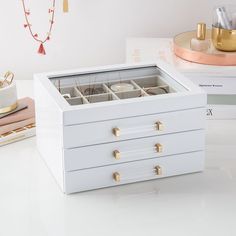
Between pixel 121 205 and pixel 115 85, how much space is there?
0.24m

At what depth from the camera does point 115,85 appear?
4.09ft

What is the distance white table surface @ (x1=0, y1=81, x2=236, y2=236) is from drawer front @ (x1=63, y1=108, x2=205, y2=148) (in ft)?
0.30

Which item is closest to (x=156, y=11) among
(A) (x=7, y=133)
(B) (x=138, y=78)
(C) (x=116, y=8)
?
(C) (x=116, y=8)

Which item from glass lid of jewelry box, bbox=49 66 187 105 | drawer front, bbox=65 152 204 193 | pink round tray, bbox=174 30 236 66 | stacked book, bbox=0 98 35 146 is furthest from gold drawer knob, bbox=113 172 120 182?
pink round tray, bbox=174 30 236 66

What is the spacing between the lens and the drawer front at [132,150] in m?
1.13

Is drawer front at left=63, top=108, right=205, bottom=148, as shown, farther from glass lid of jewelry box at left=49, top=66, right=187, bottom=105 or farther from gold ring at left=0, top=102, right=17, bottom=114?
gold ring at left=0, top=102, right=17, bottom=114

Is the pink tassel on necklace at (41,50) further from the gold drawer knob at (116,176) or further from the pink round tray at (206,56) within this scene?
the gold drawer knob at (116,176)

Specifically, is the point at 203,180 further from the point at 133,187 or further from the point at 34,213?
the point at 34,213

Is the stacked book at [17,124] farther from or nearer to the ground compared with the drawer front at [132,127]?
nearer to the ground

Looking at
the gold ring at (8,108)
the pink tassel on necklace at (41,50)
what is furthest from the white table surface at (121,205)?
the pink tassel on necklace at (41,50)

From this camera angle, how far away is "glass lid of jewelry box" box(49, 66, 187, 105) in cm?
120

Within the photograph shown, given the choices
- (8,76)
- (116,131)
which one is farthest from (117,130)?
(8,76)

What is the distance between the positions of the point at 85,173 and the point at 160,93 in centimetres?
21

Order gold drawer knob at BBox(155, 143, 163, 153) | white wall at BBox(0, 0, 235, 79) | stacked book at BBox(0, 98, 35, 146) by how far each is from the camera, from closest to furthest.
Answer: gold drawer knob at BBox(155, 143, 163, 153) < stacked book at BBox(0, 98, 35, 146) < white wall at BBox(0, 0, 235, 79)
